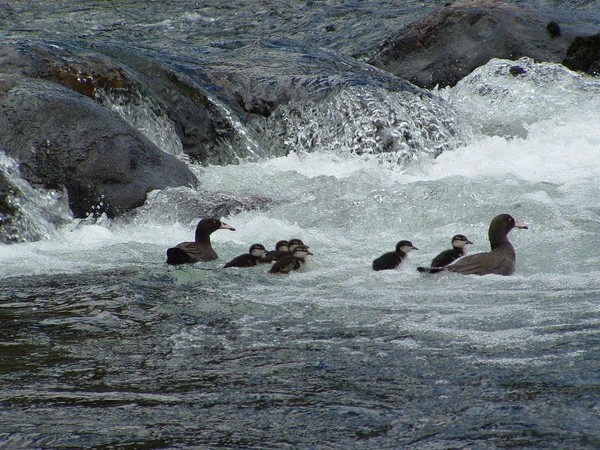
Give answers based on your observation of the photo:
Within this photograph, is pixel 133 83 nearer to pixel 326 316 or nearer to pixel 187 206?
pixel 187 206

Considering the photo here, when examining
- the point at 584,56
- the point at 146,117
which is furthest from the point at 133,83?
the point at 584,56

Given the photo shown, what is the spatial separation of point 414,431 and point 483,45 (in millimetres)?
13696

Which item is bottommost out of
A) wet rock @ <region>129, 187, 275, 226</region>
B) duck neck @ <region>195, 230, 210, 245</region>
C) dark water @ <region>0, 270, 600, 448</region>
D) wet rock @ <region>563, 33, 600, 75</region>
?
dark water @ <region>0, 270, 600, 448</region>

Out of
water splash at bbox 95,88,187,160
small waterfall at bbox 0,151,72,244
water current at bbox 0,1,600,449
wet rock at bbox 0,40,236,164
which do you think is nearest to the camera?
water current at bbox 0,1,600,449

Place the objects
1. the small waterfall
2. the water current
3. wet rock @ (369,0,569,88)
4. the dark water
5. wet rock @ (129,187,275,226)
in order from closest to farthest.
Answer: the dark water → the water current → the small waterfall → wet rock @ (129,187,275,226) → wet rock @ (369,0,569,88)

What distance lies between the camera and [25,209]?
982 centimetres

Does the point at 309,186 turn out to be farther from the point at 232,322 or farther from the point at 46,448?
the point at 46,448

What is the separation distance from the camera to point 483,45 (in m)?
17.3

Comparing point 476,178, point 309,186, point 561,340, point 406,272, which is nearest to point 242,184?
point 309,186

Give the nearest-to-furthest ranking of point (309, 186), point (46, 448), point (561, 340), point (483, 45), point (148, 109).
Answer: point (46, 448) → point (561, 340) → point (309, 186) → point (148, 109) → point (483, 45)

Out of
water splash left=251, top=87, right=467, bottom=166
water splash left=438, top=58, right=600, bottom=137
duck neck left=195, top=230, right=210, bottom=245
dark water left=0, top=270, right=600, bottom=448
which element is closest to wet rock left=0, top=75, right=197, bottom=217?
duck neck left=195, top=230, right=210, bottom=245

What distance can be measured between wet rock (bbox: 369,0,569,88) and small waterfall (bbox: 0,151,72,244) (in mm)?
8224

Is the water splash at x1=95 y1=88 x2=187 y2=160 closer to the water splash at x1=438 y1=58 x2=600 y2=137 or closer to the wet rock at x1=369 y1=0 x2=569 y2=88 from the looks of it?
the water splash at x1=438 y1=58 x2=600 y2=137

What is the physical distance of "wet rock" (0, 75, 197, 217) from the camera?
1069cm
